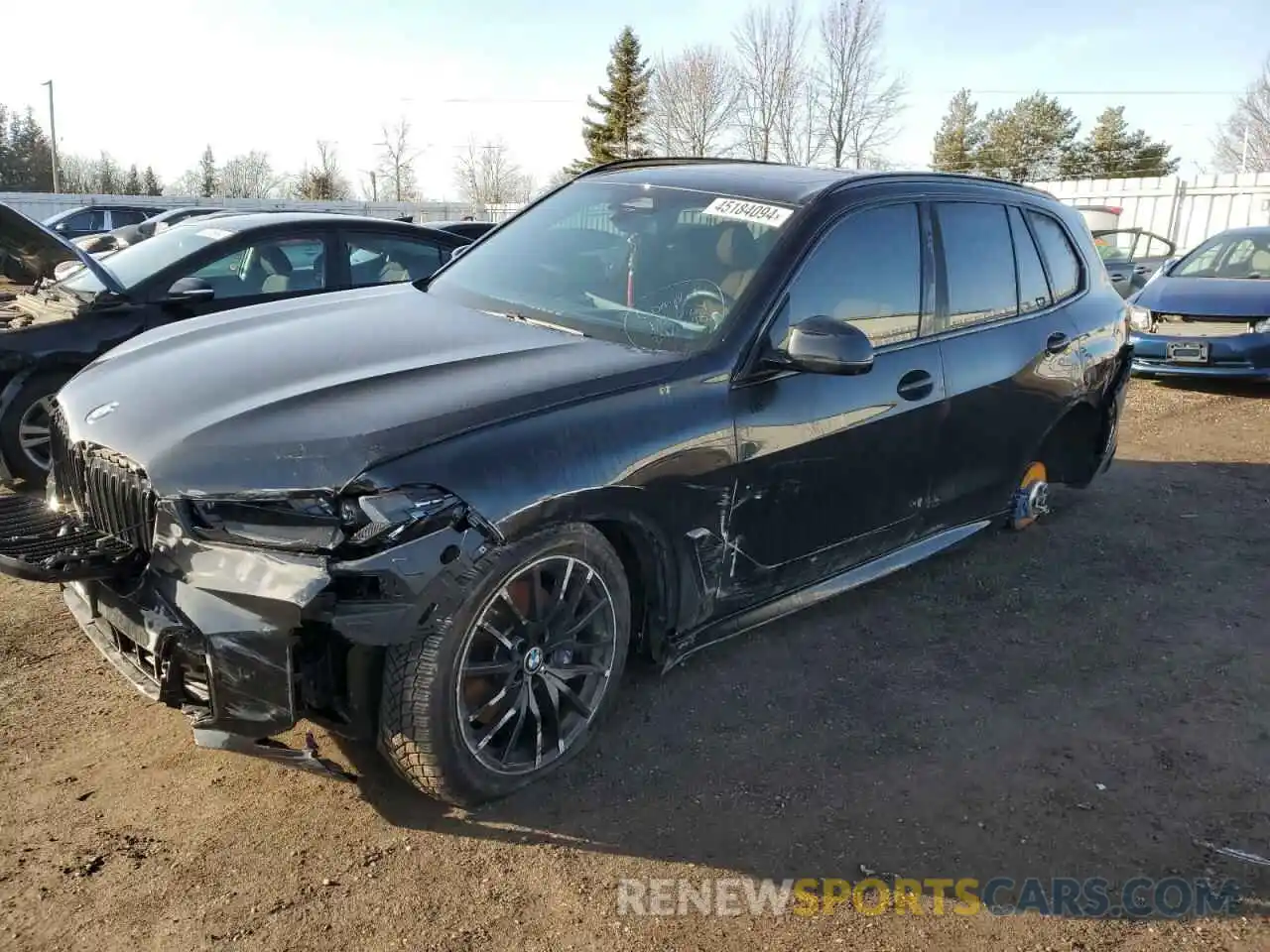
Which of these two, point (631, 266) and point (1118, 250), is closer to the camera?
point (631, 266)

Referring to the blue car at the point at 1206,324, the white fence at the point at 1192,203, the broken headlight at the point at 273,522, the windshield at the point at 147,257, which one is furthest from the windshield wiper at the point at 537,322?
the white fence at the point at 1192,203

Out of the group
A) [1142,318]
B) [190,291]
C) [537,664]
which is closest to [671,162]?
[537,664]

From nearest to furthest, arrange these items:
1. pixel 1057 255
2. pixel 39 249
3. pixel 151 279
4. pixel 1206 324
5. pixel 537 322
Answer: pixel 537 322
pixel 1057 255
pixel 39 249
pixel 151 279
pixel 1206 324

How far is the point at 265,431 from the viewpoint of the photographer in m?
2.62

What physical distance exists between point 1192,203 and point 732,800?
27.5 metres

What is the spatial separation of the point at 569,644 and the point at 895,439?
166cm

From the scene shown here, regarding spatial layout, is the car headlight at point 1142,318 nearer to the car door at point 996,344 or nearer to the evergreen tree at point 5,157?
the car door at point 996,344

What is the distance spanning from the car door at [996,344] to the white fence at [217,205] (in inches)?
830

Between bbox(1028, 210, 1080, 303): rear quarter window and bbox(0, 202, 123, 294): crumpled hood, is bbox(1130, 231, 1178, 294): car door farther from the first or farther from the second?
bbox(0, 202, 123, 294): crumpled hood

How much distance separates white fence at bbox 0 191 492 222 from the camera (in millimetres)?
28328

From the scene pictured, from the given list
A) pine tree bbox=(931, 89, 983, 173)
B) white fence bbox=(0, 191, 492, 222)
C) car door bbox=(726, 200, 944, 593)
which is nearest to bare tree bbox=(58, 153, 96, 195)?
white fence bbox=(0, 191, 492, 222)

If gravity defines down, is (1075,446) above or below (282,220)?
below

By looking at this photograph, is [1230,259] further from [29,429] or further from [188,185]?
[188,185]

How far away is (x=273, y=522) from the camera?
99.4 inches
